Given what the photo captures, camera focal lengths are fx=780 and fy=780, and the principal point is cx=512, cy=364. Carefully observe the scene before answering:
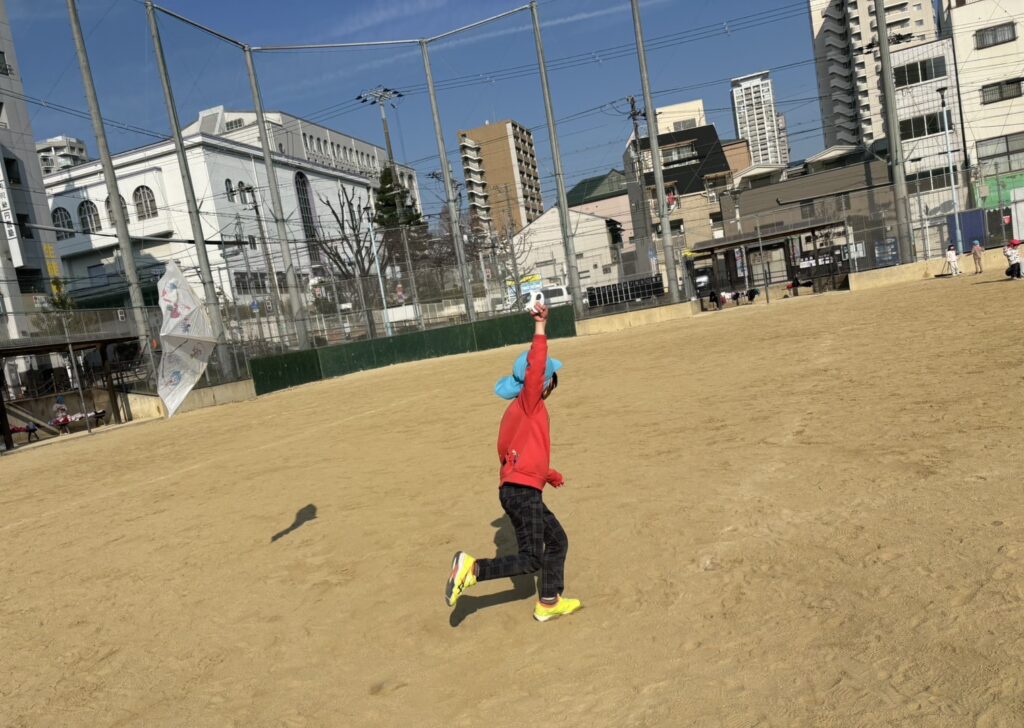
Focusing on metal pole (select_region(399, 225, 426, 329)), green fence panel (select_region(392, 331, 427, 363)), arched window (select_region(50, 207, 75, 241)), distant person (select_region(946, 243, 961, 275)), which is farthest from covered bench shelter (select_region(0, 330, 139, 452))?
arched window (select_region(50, 207, 75, 241))

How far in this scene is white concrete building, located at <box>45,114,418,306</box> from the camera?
3625 cm

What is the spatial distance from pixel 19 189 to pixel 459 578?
162 feet

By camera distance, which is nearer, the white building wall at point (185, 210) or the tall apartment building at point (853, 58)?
the white building wall at point (185, 210)

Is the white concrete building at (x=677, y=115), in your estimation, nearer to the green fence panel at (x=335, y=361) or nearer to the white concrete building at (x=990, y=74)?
the white concrete building at (x=990, y=74)

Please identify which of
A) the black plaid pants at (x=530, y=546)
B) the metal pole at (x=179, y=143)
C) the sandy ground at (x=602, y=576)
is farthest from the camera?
the metal pole at (x=179, y=143)

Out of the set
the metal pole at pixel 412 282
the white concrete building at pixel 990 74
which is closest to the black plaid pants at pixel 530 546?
the metal pole at pixel 412 282

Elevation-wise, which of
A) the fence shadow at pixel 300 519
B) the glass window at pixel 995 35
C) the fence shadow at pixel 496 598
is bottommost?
the fence shadow at pixel 496 598

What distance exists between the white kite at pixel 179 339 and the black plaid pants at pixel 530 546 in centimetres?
1840

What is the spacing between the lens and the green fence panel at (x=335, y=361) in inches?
1252

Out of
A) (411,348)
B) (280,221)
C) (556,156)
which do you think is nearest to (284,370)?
(411,348)

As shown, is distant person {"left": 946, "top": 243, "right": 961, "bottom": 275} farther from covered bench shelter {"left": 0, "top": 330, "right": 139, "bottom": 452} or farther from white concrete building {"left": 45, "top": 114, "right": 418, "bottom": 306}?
covered bench shelter {"left": 0, "top": 330, "right": 139, "bottom": 452}

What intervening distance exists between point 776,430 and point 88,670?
6.79 meters

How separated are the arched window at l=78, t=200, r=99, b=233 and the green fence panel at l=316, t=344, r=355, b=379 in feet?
104

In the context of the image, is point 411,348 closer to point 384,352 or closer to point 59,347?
point 384,352
